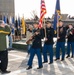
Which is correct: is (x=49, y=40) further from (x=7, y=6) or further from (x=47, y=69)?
(x=7, y=6)

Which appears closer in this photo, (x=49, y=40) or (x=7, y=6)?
(x=49, y=40)

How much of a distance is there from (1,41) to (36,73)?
1581mm

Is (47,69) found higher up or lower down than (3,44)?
lower down

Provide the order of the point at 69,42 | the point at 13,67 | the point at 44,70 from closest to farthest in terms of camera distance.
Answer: the point at 44,70, the point at 13,67, the point at 69,42

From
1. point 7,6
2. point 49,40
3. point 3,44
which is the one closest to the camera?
point 3,44

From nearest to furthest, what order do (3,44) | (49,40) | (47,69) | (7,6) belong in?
1. (3,44)
2. (47,69)
3. (49,40)
4. (7,6)

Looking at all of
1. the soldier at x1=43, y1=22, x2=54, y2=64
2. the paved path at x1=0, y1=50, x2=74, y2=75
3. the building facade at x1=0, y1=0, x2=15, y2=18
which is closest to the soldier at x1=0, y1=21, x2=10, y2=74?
the paved path at x1=0, y1=50, x2=74, y2=75

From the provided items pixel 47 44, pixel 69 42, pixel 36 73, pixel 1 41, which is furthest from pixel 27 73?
pixel 69 42

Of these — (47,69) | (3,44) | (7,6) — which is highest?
(7,6)

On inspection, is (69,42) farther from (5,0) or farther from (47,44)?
(5,0)

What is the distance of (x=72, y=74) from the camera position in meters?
7.66

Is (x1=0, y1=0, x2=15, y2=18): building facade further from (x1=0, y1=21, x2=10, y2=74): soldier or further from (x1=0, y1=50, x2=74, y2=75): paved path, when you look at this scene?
(x1=0, y1=21, x2=10, y2=74): soldier

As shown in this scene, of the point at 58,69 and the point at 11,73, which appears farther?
the point at 58,69

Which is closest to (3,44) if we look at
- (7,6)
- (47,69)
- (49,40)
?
(47,69)
